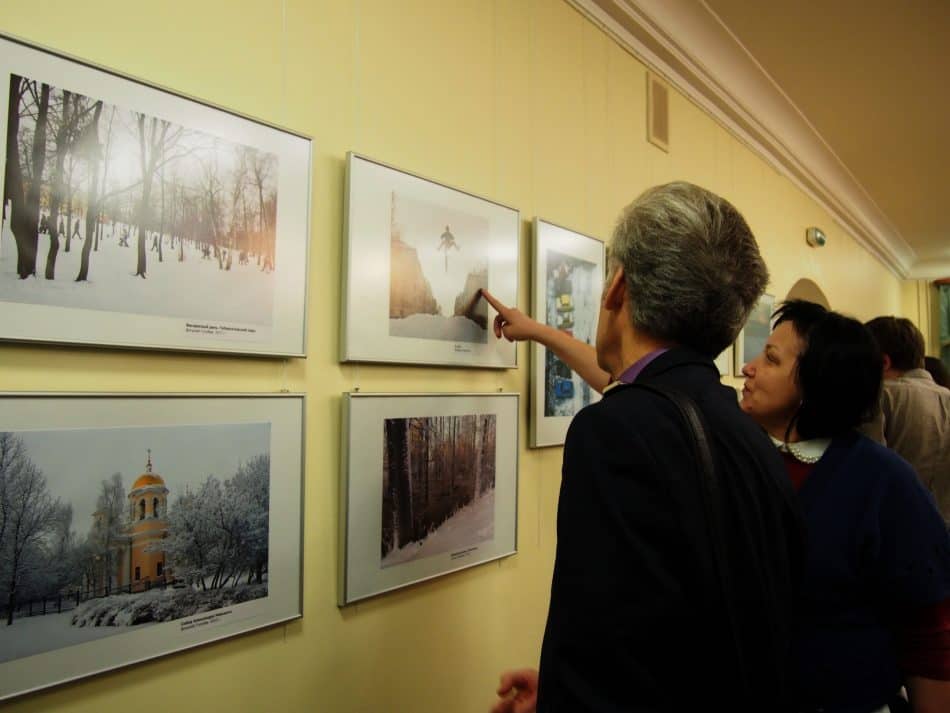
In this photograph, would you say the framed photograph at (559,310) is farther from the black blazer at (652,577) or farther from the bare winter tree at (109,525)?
the bare winter tree at (109,525)

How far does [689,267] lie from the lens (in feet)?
3.14

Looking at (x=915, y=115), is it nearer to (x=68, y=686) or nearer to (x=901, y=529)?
(x=901, y=529)

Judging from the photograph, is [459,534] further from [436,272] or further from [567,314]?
[567,314]

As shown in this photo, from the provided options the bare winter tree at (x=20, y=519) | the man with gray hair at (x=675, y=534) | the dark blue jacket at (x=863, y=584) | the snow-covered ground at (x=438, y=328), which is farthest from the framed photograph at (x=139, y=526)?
the dark blue jacket at (x=863, y=584)

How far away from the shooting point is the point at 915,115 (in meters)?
3.91

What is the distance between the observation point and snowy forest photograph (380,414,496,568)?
1.51 m

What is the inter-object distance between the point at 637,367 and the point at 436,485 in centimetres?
81

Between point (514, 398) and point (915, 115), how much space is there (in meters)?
3.85

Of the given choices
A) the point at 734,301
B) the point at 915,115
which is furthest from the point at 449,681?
the point at 915,115

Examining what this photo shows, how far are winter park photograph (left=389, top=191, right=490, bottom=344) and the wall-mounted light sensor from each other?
13.3ft

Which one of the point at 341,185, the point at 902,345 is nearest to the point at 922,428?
the point at 902,345

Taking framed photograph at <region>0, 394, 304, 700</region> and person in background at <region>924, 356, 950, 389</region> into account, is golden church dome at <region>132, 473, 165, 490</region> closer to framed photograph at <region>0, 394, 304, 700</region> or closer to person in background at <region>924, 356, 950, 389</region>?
framed photograph at <region>0, 394, 304, 700</region>

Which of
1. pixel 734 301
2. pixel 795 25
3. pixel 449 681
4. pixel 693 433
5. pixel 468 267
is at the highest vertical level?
pixel 795 25

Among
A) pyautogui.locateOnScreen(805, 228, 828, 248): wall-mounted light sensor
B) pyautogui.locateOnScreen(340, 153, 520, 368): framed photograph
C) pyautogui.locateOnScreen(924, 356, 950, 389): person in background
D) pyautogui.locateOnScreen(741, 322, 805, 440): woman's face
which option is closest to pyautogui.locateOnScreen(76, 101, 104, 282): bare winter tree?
pyautogui.locateOnScreen(340, 153, 520, 368): framed photograph
